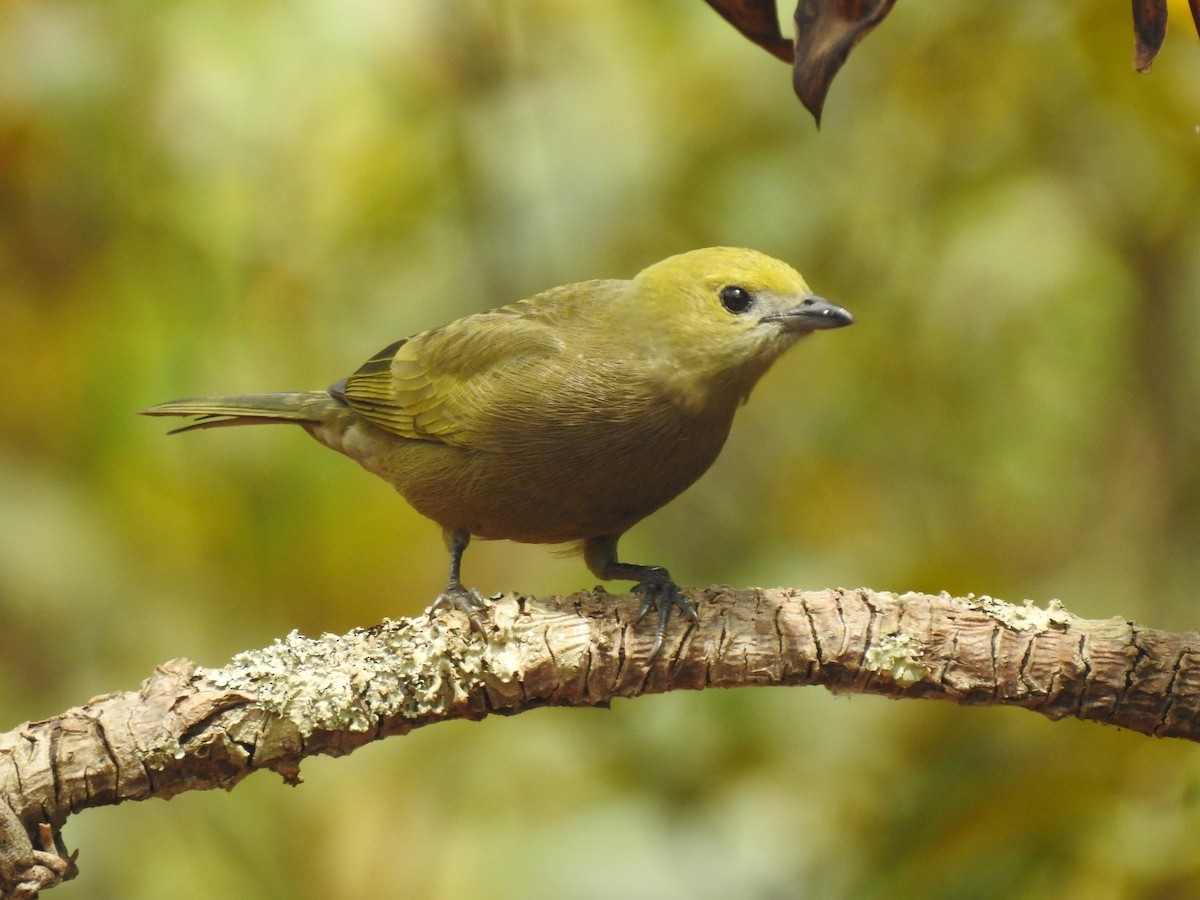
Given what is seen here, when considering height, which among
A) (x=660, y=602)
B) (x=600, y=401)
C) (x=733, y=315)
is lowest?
(x=660, y=602)

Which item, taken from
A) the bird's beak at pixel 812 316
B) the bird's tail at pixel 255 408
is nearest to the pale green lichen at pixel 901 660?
the bird's beak at pixel 812 316

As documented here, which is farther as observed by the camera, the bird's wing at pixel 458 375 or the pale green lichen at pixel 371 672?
the bird's wing at pixel 458 375

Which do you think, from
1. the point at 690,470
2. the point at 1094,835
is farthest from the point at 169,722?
the point at 1094,835

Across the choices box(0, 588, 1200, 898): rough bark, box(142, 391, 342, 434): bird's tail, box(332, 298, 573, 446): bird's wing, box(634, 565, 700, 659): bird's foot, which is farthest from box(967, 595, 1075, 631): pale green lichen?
box(142, 391, 342, 434): bird's tail

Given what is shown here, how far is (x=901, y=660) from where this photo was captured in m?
2.62

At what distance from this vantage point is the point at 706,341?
343 cm

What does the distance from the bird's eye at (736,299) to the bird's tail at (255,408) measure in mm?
1387

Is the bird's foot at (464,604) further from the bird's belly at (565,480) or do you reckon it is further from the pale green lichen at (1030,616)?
the pale green lichen at (1030,616)

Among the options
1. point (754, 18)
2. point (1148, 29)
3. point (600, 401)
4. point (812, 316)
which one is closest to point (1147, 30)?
point (1148, 29)

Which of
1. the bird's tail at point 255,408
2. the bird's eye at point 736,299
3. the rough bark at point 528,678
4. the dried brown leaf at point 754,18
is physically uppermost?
the dried brown leaf at point 754,18

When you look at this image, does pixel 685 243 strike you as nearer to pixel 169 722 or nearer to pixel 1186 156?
pixel 1186 156

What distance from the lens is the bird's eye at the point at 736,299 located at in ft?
11.3

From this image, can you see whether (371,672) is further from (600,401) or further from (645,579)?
(600,401)

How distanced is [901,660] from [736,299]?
120cm
